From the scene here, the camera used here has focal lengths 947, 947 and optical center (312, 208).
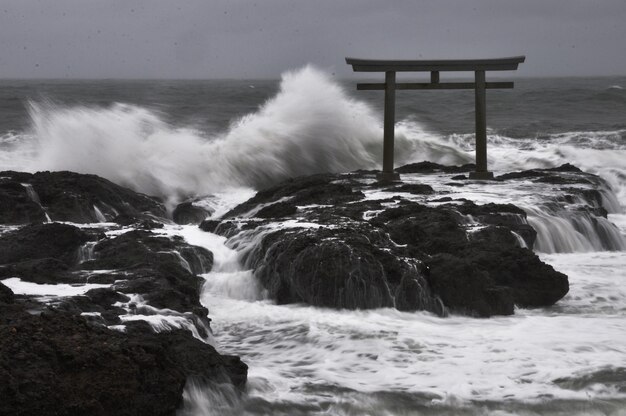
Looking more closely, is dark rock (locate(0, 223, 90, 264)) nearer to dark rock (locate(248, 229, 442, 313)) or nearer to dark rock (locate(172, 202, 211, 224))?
dark rock (locate(248, 229, 442, 313))

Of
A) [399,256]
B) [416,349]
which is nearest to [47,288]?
[416,349]

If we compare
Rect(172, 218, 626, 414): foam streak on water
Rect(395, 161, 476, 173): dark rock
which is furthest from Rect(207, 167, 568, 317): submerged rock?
Rect(395, 161, 476, 173): dark rock

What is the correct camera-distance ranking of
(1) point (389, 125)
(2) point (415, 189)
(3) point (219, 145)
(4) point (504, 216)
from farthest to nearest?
(3) point (219, 145) < (1) point (389, 125) < (2) point (415, 189) < (4) point (504, 216)

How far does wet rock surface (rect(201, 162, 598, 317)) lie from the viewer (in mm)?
8883

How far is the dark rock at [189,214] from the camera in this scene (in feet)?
44.9

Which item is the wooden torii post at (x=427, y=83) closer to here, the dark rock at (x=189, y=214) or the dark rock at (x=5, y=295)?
the dark rock at (x=189, y=214)

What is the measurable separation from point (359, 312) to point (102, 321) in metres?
2.74

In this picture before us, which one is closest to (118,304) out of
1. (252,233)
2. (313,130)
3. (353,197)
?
(252,233)

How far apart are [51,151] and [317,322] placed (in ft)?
34.1

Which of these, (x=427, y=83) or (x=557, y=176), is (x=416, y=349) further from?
(x=427, y=83)

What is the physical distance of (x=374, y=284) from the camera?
8.91 meters

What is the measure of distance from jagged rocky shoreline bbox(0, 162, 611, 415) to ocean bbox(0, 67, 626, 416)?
25 centimetres

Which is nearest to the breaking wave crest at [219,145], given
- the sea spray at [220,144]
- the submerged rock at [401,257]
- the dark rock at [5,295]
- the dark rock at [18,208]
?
A: the sea spray at [220,144]

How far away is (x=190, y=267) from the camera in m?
9.84
